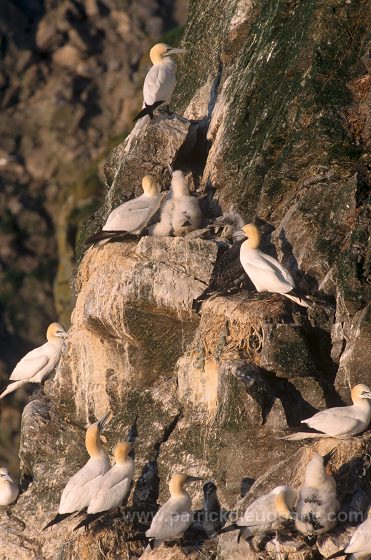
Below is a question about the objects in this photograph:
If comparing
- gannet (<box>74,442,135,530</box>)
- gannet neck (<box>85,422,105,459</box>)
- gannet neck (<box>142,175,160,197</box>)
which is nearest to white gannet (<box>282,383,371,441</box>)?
gannet (<box>74,442,135,530</box>)

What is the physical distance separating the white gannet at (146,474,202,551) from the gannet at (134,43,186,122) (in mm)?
6134

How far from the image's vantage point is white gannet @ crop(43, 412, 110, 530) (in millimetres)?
19703

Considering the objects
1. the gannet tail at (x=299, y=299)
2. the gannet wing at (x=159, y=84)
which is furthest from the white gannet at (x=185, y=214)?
the gannet tail at (x=299, y=299)

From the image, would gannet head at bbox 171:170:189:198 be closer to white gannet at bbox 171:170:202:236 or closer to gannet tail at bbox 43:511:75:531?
white gannet at bbox 171:170:202:236

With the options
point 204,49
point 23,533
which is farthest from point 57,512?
point 204,49

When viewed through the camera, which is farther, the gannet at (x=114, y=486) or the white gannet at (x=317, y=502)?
the gannet at (x=114, y=486)

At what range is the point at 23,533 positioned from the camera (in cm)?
2170

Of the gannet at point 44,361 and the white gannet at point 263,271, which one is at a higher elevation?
the white gannet at point 263,271

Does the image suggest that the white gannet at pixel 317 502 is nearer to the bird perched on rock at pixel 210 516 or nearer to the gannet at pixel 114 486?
the bird perched on rock at pixel 210 516

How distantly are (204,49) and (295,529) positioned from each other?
35.7ft

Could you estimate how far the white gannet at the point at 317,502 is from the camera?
1731cm

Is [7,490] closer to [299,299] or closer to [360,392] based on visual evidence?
[299,299]

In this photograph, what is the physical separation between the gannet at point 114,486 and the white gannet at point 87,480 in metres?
0.13

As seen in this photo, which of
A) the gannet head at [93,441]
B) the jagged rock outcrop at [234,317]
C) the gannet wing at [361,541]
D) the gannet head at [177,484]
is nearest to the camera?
the gannet wing at [361,541]
